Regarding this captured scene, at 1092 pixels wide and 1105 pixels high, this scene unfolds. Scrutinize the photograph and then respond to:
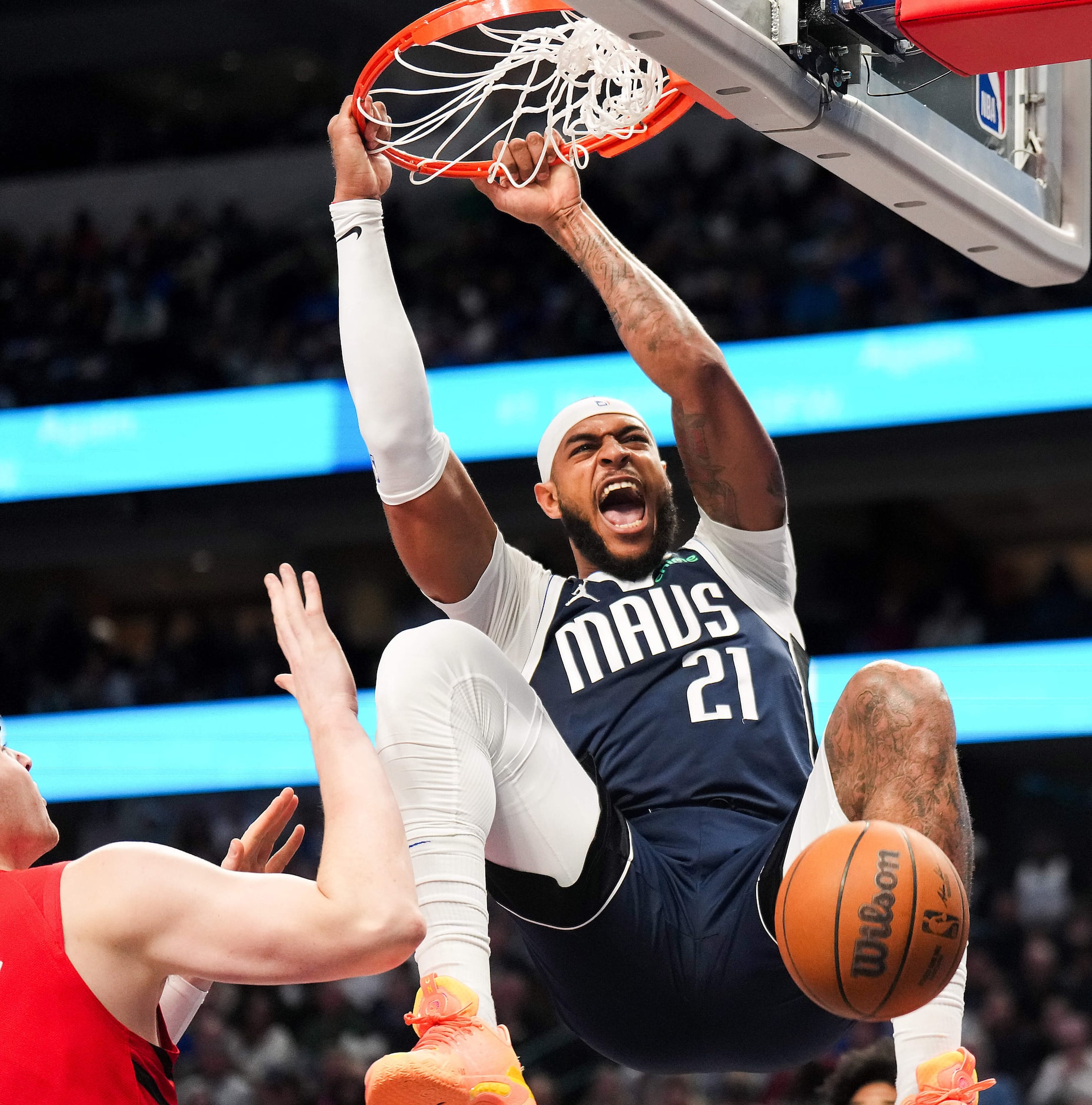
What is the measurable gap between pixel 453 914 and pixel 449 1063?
269 millimetres

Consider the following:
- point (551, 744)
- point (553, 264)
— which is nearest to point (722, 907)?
point (551, 744)

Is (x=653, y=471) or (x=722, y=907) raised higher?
(x=653, y=471)

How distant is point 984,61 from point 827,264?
8670mm

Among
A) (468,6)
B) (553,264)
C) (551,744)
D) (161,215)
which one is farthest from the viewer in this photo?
(161,215)

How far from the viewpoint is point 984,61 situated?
277 centimetres

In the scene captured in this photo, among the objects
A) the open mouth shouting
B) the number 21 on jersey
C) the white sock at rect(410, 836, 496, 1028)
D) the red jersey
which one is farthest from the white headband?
the red jersey

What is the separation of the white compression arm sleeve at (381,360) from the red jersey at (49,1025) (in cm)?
116

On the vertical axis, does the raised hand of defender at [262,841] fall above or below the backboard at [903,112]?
below

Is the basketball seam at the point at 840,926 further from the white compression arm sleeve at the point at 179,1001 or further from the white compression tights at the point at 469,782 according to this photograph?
the white compression arm sleeve at the point at 179,1001

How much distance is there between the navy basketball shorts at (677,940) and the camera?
2.99 meters

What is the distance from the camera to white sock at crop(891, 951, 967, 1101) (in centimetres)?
284

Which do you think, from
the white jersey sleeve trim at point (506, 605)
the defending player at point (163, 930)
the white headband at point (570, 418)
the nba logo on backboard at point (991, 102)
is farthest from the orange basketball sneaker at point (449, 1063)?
the nba logo on backboard at point (991, 102)

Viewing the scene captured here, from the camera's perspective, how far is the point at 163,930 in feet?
7.39

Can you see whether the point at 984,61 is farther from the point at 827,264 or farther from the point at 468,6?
the point at 827,264
